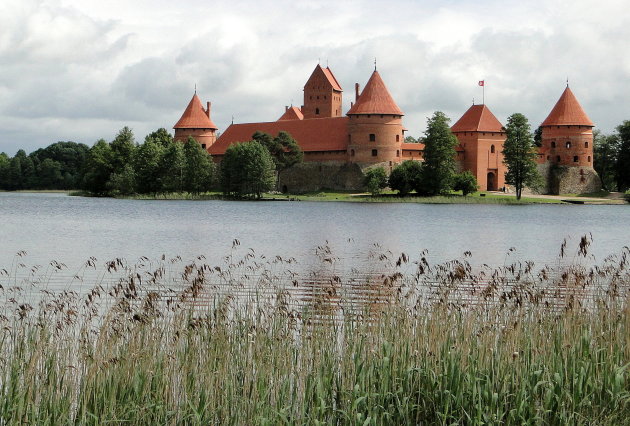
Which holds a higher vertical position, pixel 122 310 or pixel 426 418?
pixel 122 310

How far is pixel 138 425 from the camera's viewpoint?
459 cm

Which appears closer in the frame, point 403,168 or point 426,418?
point 426,418

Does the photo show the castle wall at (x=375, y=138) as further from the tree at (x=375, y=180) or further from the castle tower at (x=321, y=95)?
the castle tower at (x=321, y=95)

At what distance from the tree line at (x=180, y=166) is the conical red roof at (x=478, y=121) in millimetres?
11396

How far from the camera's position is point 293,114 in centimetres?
7244

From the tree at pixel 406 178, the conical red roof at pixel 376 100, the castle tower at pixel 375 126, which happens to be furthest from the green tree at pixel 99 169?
the tree at pixel 406 178

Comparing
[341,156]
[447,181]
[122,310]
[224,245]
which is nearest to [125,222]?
[224,245]

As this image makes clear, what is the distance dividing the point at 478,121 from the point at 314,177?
1206 centimetres

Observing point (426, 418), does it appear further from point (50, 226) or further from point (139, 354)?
point (50, 226)

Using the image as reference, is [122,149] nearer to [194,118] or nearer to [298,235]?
[194,118]

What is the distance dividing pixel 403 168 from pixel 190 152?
13.5 meters

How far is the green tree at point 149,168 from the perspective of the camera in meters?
53.2

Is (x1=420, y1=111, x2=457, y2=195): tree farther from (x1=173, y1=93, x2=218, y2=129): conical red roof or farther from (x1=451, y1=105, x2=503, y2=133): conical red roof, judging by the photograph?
(x1=173, y1=93, x2=218, y2=129): conical red roof

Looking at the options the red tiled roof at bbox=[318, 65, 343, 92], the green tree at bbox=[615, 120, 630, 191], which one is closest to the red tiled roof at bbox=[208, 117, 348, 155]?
the red tiled roof at bbox=[318, 65, 343, 92]
